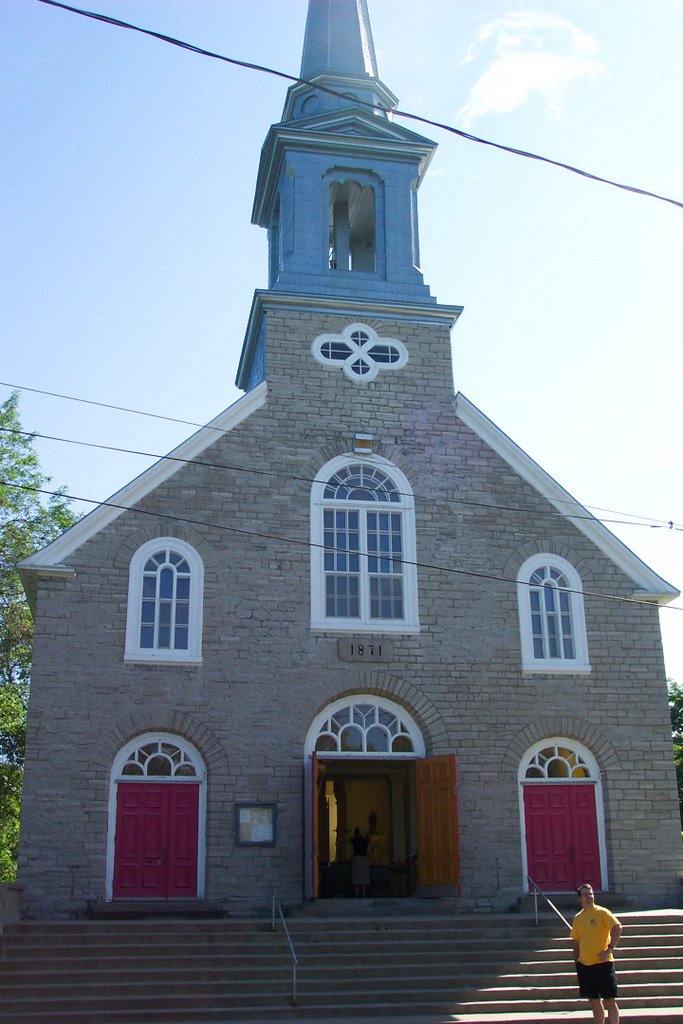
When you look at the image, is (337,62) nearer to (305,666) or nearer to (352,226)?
(352,226)

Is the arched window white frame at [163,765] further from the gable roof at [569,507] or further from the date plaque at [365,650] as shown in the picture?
the gable roof at [569,507]

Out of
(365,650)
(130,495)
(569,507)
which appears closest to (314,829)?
(365,650)

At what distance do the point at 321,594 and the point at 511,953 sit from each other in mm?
7011

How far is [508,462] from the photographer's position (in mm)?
21719

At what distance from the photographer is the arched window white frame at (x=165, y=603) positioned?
62.6 feet

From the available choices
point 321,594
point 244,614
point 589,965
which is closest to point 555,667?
point 321,594

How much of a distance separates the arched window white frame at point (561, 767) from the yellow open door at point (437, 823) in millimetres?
1747

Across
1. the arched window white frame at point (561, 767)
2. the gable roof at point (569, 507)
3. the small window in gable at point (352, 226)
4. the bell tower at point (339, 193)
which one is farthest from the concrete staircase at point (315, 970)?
the small window in gable at point (352, 226)

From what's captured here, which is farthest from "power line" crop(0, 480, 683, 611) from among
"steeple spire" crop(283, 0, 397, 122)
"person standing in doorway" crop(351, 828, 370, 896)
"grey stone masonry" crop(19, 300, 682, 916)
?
"steeple spire" crop(283, 0, 397, 122)

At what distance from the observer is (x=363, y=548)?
20.6 m

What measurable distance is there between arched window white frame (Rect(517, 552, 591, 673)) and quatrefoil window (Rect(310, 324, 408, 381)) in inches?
192

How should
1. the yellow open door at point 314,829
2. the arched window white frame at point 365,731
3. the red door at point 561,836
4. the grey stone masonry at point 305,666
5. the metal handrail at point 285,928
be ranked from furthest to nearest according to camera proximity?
1. the arched window white frame at point 365,731
2. the red door at point 561,836
3. the grey stone masonry at point 305,666
4. the yellow open door at point 314,829
5. the metal handrail at point 285,928

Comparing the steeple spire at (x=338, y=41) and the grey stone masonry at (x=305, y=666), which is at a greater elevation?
the steeple spire at (x=338, y=41)

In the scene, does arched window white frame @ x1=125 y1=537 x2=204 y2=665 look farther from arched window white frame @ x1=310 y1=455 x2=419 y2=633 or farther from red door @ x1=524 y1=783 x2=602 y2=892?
red door @ x1=524 y1=783 x2=602 y2=892
